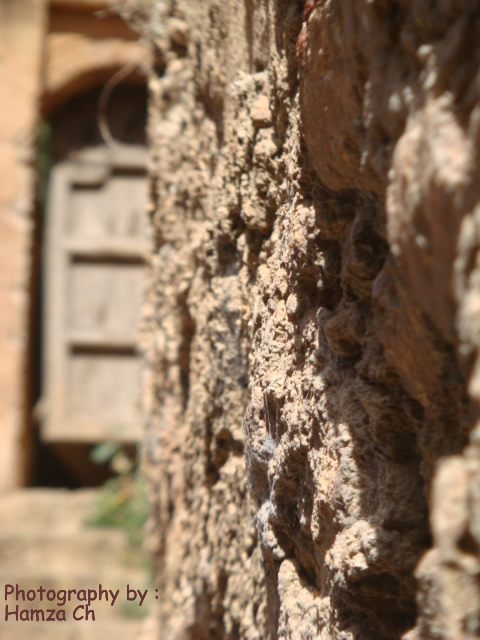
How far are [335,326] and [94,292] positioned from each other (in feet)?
10.9

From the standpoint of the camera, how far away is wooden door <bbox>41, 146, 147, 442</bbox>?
12.0 feet

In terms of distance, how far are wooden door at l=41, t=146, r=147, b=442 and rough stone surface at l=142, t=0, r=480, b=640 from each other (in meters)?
2.58

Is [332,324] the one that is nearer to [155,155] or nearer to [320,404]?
[320,404]

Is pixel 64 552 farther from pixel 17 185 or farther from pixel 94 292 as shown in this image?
pixel 17 185

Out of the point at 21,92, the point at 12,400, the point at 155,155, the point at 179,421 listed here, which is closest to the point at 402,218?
the point at 179,421

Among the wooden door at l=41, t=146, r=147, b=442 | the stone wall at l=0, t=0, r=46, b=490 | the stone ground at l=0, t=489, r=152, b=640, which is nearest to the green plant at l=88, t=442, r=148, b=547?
the stone ground at l=0, t=489, r=152, b=640

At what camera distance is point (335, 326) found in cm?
59

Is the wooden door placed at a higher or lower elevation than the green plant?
Answer: higher

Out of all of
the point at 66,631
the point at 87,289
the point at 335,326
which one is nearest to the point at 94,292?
the point at 87,289

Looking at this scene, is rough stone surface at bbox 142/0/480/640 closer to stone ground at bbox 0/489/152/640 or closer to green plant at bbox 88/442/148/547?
stone ground at bbox 0/489/152/640

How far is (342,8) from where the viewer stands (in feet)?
1.69

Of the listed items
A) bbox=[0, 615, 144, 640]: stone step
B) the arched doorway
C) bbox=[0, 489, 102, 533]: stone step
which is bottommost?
bbox=[0, 615, 144, 640]: stone step

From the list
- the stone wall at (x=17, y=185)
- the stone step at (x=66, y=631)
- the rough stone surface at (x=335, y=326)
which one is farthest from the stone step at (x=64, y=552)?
the rough stone surface at (x=335, y=326)

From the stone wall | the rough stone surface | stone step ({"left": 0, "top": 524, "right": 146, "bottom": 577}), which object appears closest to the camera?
the rough stone surface
